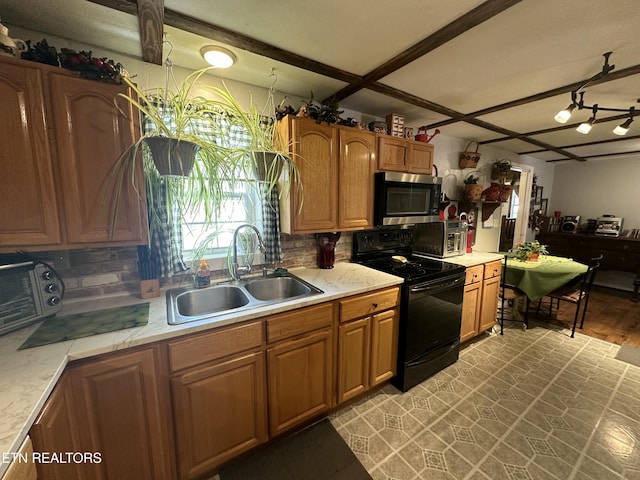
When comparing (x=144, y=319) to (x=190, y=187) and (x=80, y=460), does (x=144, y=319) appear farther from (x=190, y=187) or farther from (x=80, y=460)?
(x=190, y=187)

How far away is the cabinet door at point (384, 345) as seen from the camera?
6.16ft

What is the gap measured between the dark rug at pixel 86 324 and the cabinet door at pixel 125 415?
0.60ft

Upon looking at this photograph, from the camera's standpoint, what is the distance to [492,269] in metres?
2.74

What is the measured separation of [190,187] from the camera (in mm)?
1435

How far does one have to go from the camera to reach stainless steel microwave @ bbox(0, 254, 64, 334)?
1128mm

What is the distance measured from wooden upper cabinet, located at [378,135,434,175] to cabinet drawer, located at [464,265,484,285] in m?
1.06

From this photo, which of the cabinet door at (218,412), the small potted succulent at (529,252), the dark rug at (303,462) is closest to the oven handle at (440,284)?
the dark rug at (303,462)

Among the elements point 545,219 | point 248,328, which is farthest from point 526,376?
point 545,219

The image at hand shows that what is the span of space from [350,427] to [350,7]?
8.04ft

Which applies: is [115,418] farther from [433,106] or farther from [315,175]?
[433,106]

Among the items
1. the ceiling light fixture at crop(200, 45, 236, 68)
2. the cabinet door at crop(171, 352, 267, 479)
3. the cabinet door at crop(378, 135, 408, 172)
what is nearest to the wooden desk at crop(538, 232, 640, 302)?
the cabinet door at crop(378, 135, 408, 172)

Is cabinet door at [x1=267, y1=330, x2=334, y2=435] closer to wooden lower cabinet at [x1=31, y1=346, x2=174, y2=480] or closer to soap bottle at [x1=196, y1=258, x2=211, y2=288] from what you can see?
wooden lower cabinet at [x1=31, y1=346, x2=174, y2=480]

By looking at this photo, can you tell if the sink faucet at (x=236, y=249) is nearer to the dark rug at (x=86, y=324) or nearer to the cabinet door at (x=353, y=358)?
the dark rug at (x=86, y=324)

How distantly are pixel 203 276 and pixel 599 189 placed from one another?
676 centimetres
